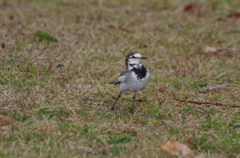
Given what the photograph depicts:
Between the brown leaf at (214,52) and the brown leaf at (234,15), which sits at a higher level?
the brown leaf at (234,15)

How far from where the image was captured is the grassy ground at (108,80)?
13.9 ft

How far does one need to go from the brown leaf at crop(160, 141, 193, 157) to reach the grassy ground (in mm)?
77

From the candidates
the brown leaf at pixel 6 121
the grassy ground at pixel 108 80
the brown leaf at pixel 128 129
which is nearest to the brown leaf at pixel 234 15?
the grassy ground at pixel 108 80

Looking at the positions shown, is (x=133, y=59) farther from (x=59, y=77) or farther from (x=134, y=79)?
(x=59, y=77)

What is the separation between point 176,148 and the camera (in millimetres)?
4070

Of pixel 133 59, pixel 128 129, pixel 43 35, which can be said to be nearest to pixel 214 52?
pixel 133 59

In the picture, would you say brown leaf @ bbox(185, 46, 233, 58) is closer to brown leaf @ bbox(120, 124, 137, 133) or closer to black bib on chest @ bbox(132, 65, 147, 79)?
black bib on chest @ bbox(132, 65, 147, 79)

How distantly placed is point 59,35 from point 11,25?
1.34 meters

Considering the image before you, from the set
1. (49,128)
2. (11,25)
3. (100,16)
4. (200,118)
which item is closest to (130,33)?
(100,16)

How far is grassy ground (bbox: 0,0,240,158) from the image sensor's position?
4.23 m

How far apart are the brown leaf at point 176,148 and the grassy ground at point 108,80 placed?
77 mm

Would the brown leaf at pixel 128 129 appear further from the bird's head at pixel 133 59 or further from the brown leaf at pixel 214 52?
the brown leaf at pixel 214 52

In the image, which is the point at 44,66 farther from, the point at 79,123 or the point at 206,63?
the point at 206,63

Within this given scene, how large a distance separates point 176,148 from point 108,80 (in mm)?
2770
